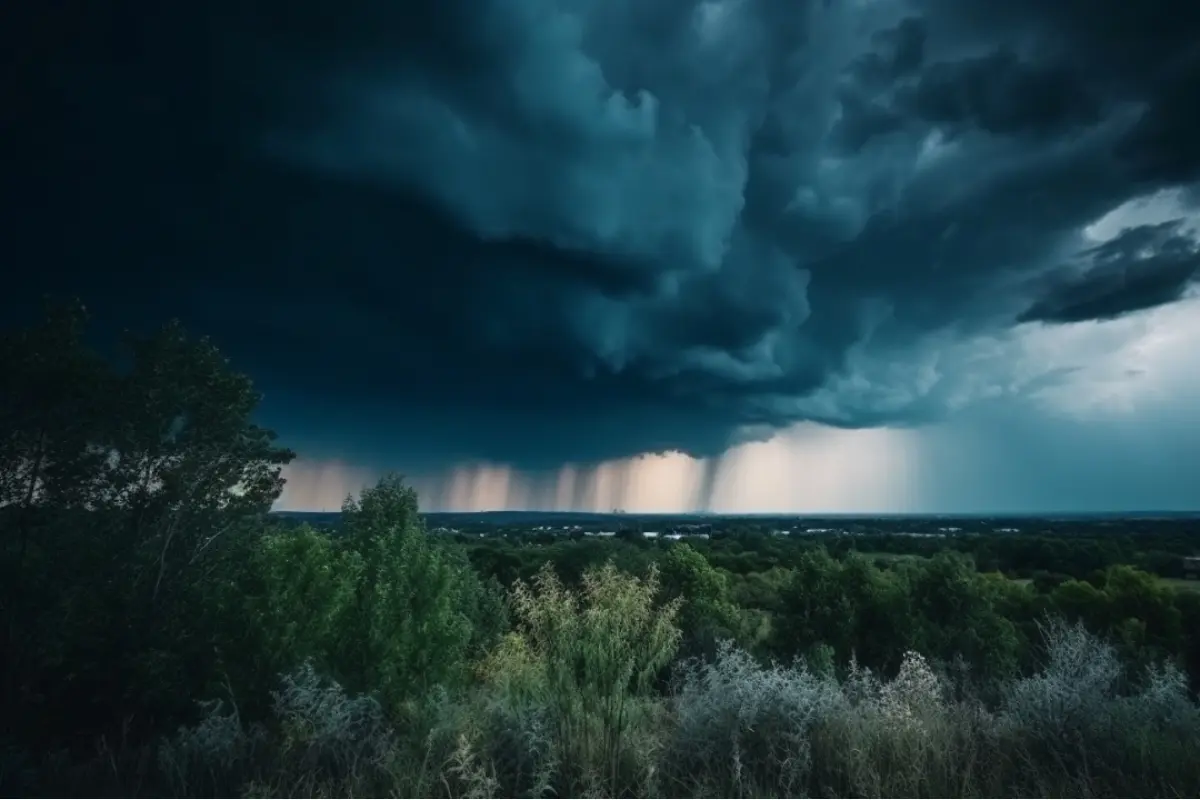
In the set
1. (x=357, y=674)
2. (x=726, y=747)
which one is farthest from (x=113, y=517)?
(x=726, y=747)

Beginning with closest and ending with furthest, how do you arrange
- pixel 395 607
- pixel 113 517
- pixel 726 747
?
pixel 726 747
pixel 113 517
pixel 395 607

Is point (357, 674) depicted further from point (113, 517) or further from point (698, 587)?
point (698, 587)

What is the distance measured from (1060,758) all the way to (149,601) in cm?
837

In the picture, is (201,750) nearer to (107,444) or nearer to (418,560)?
(107,444)

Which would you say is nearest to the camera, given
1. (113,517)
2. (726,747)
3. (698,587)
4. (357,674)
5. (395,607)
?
(726,747)

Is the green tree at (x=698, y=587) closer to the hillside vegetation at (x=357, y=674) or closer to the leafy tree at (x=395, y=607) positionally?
the leafy tree at (x=395, y=607)

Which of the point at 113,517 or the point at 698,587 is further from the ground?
the point at 113,517

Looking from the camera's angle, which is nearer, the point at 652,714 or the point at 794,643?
the point at 652,714

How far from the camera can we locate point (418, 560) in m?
12.8

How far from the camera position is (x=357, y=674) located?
1046cm

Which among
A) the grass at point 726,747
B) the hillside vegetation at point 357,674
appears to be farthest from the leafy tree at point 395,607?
the grass at point 726,747

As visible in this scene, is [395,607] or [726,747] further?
[395,607]

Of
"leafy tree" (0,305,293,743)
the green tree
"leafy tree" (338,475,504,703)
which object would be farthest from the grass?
the green tree

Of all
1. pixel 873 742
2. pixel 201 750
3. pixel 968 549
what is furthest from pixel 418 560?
pixel 968 549
